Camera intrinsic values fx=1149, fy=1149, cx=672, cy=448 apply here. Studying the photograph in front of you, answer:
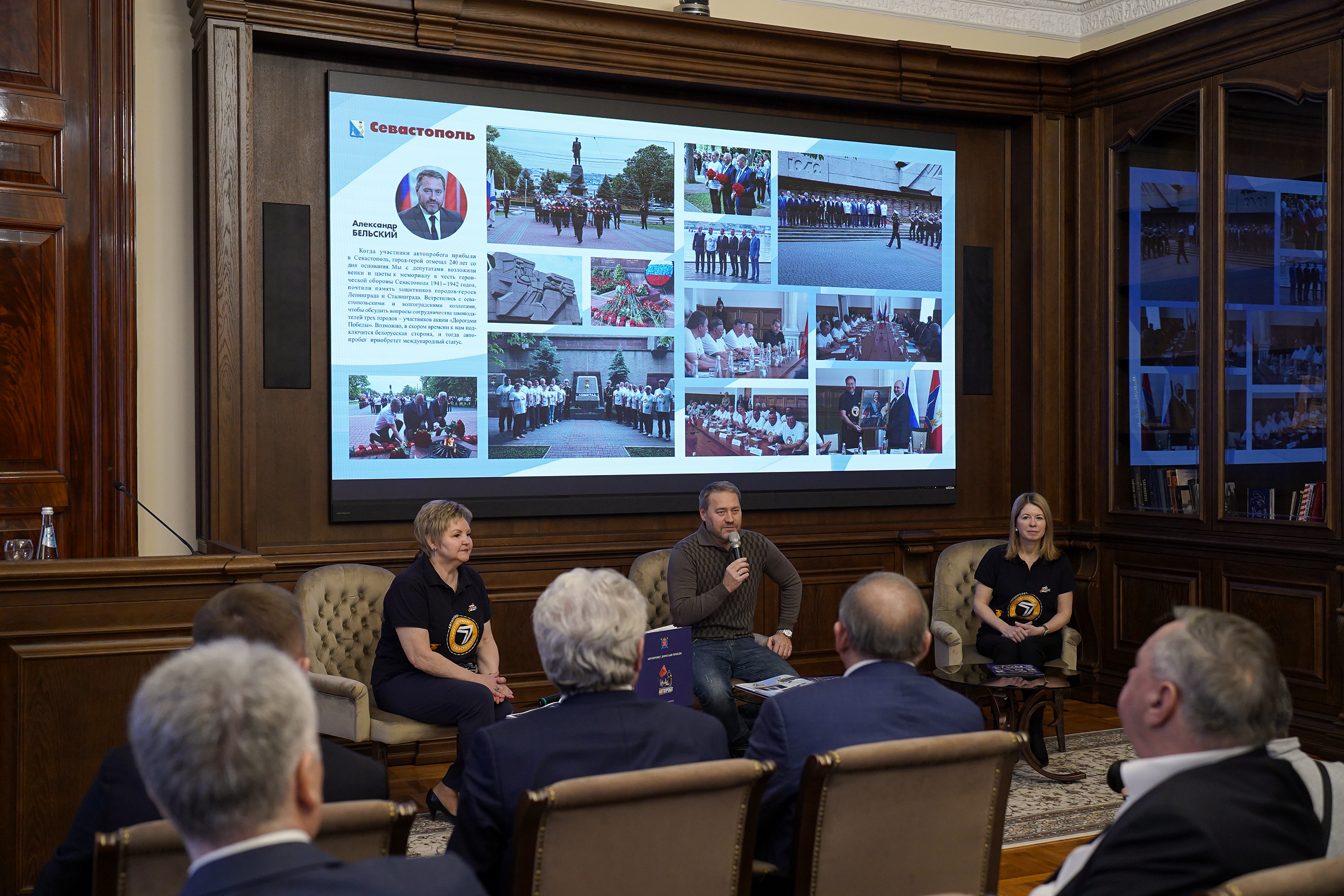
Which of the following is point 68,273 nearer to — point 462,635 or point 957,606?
point 462,635

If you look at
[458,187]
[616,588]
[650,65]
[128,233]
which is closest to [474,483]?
[458,187]

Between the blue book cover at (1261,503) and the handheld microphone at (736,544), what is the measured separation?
104 inches

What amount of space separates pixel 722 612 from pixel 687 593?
181mm

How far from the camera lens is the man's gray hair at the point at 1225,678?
170 cm

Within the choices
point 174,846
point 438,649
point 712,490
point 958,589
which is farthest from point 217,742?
point 958,589

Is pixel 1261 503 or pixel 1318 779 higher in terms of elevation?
pixel 1261 503

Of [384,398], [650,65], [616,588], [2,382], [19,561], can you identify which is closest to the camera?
[616,588]

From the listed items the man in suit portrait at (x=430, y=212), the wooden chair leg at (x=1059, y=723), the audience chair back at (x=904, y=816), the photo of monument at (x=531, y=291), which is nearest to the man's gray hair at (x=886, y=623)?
the audience chair back at (x=904, y=816)

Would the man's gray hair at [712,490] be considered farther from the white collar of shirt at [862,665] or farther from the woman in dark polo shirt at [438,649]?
the white collar of shirt at [862,665]

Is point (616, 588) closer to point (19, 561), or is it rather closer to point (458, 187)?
point (19, 561)

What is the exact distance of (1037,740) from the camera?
4.94 m

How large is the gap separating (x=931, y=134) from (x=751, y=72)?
1251 mm

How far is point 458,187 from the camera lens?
5430 millimetres

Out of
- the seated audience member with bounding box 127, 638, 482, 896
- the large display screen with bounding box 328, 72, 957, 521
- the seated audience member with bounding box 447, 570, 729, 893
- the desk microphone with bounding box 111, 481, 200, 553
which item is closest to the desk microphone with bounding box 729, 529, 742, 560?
the large display screen with bounding box 328, 72, 957, 521
